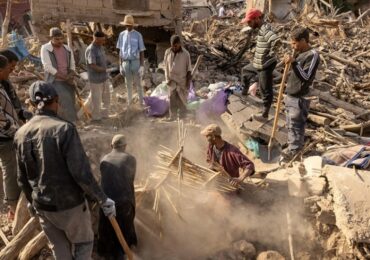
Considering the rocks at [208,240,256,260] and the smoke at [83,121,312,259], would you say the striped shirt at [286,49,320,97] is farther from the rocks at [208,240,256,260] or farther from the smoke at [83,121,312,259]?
the rocks at [208,240,256,260]

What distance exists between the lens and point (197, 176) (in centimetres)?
538

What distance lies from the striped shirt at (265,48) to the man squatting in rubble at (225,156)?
2.35 metres

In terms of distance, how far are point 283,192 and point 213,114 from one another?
3.07 metres

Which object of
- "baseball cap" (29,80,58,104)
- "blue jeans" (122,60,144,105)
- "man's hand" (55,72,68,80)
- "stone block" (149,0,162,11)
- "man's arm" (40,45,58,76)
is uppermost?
"stone block" (149,0,162,11)

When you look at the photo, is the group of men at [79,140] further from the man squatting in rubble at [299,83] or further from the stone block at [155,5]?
the stone block at [155,5]

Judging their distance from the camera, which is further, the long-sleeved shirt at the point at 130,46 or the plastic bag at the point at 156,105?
the plastic bag at the point at 156,105

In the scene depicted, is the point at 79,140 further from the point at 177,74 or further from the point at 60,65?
the point at 177,74

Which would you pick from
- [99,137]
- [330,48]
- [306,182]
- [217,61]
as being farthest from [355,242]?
[330,48]

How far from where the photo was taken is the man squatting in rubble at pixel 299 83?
19.4 ft

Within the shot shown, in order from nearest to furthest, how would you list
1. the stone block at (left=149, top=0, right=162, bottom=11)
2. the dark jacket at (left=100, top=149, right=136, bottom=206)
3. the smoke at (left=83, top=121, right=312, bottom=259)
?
the dark jacket at (left=100, top=149, right=136, bottom=206)
the smoke at (left=83, top=121, right=312, bottom=259)
the stone block at (left=149, top=0, right=162, bottom=11)

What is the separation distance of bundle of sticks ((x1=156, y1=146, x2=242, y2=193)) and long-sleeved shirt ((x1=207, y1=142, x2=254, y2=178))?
0.46 feet

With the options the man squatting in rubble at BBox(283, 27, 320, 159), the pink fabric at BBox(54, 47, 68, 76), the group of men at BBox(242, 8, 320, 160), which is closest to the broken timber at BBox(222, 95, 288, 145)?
the group of men at BBox(242, 8, 320, 160)

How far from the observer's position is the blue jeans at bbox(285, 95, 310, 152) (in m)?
6.26

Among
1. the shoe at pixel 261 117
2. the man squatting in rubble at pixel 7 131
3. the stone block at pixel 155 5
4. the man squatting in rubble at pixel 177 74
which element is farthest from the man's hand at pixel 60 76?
the stone block at pixel 155 5
